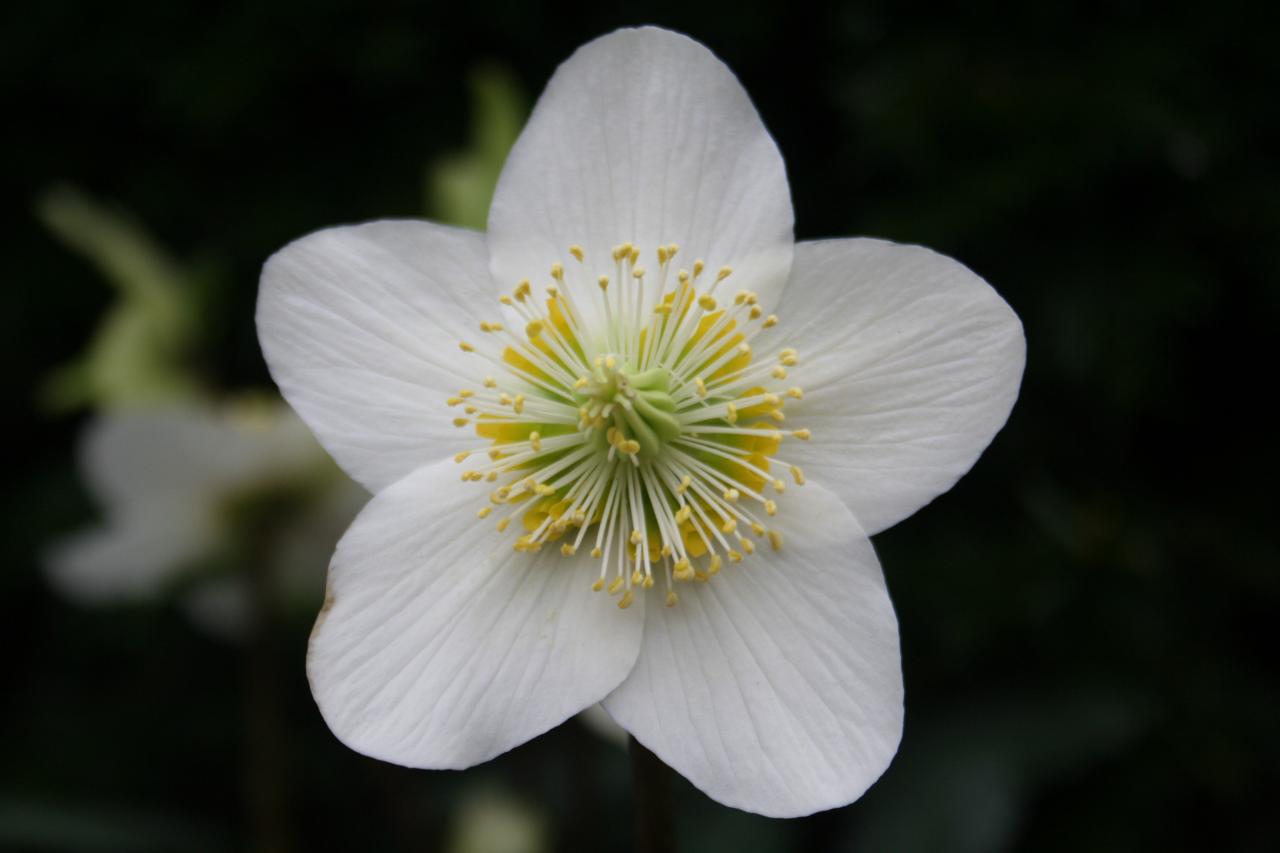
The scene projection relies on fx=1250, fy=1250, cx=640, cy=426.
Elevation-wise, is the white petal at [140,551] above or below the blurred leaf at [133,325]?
below

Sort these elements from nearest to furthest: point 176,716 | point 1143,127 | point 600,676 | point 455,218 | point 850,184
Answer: point 600,676 < point 455,218 < point 1143,127 < point 850,184 < point 176,716

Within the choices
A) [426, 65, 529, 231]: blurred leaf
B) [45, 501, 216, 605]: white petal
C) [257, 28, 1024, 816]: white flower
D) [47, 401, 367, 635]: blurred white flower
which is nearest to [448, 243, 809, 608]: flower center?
[257, 28, 1024, 816]: white flower

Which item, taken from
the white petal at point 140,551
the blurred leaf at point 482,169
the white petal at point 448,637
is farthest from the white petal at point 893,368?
the white petal at point 140,551

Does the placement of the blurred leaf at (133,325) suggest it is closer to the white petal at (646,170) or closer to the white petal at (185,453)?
the white petal at (185,453)

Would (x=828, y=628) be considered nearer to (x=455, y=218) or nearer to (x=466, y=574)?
(x=466, y=574)

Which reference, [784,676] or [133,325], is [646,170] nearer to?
[784,676]

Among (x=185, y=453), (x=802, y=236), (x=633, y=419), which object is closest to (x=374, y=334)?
(x=633, y=419)

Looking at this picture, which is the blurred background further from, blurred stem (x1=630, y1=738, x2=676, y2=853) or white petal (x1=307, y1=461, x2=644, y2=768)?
blurred stem (x1=630, y1=738, x2=676, y2=853)

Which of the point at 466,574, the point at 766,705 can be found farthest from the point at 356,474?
the point at 766,705
